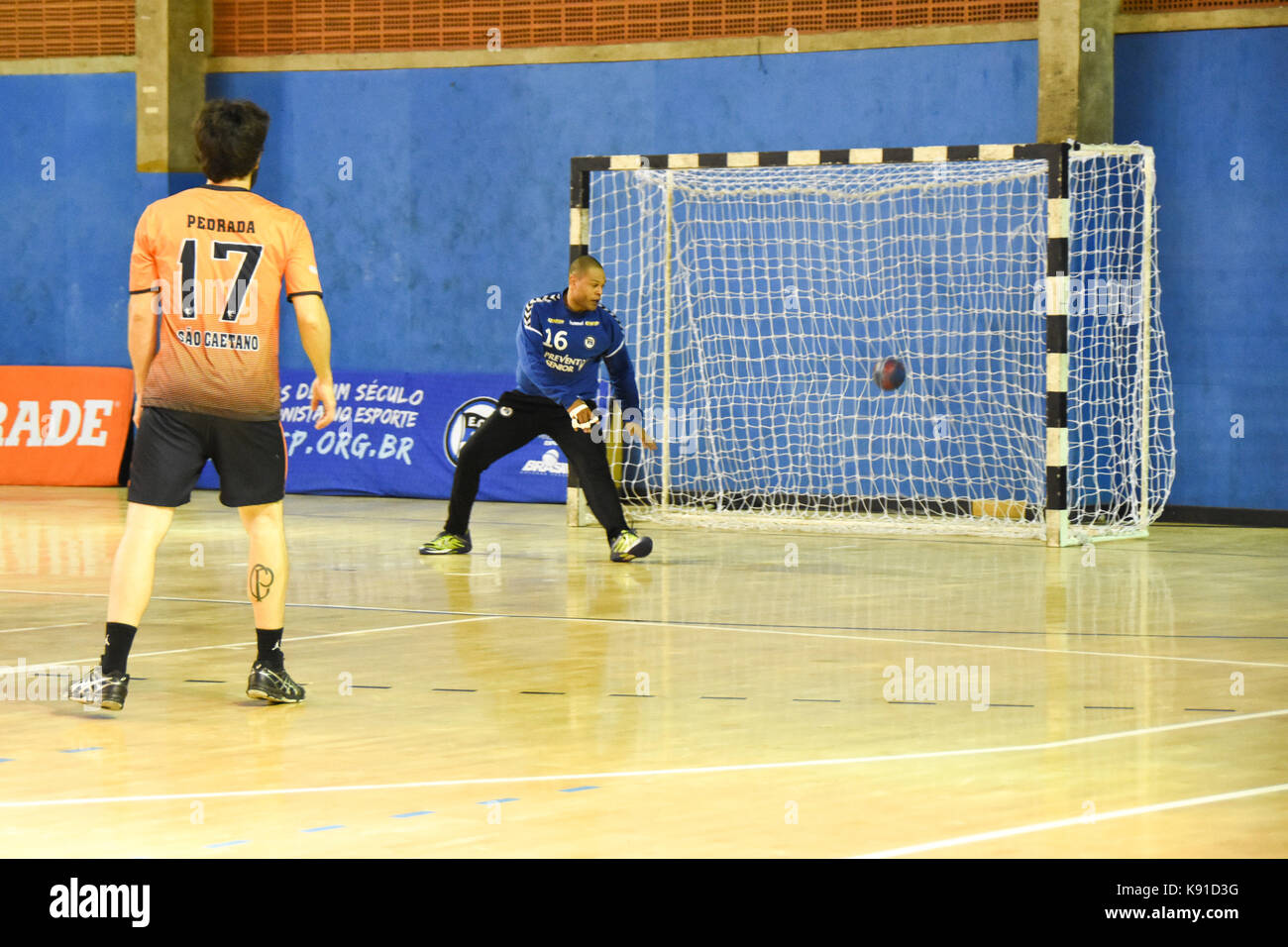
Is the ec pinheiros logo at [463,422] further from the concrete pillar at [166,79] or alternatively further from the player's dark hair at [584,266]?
the player's dark hair at [584,266]

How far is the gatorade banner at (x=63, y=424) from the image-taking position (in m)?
19.8

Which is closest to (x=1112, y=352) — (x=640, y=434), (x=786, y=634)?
(x=640, y=434)

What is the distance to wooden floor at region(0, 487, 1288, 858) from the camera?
5.32 m

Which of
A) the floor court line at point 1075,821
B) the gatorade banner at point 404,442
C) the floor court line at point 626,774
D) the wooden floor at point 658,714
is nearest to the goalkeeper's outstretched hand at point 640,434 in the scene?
the wooden floor at point 658,714

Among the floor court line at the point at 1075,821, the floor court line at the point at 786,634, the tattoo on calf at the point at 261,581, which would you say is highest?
the tattoo on calf at the point at 261,581

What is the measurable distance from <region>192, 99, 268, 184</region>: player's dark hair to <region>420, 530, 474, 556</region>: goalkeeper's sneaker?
625cm

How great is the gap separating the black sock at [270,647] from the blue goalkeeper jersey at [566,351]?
5.88 m

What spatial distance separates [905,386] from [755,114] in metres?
3.03

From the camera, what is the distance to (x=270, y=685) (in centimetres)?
728

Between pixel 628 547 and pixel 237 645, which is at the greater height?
pixel 628 547

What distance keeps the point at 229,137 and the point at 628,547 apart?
20.1ft

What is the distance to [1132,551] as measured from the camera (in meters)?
14.2

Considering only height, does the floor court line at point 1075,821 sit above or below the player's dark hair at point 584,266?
below
